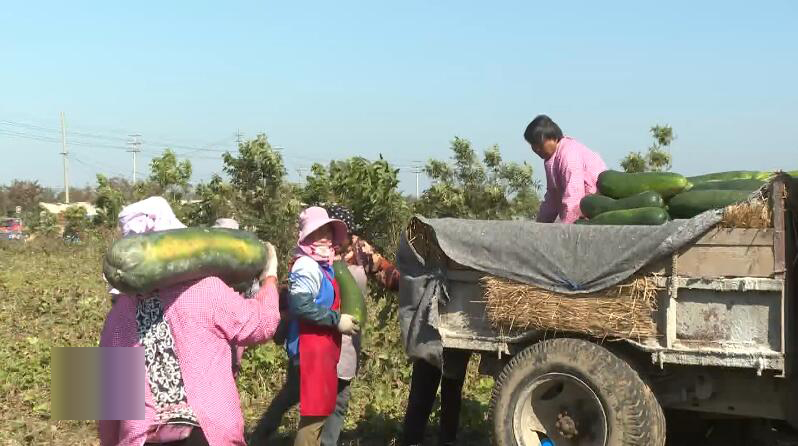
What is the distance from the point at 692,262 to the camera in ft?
14.8

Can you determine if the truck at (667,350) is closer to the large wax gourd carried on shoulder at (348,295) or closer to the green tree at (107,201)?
the large wax gourd carried on shoulder at (348,295)

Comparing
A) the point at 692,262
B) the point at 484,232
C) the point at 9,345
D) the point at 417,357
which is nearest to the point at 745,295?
the point at 692,262

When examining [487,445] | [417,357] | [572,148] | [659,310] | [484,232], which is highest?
[572,148]

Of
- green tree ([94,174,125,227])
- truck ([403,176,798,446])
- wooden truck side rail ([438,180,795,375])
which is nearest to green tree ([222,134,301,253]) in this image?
truck ([403,176,798,446])

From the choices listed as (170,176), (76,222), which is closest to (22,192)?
(76,222)

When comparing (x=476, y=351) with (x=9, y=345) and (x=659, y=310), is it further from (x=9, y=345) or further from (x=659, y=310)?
(x=9, y=345)

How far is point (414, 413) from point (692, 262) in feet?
8.28

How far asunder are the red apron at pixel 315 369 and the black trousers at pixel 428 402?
1.23 metres

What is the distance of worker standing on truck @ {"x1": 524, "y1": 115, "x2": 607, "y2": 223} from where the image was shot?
20.0 feet

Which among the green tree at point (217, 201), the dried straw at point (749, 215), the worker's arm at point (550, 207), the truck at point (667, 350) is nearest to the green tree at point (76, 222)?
the green tree at point (217, 201)

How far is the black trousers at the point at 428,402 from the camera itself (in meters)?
6.14

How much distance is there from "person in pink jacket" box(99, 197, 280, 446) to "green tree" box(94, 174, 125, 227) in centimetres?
2154

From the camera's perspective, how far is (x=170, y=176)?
1920 cm

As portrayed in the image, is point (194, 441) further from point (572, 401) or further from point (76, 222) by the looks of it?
point (76, 222)
